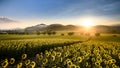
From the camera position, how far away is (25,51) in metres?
30.4

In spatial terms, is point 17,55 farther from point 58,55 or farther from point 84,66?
point 84,66

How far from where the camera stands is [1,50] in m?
28.8

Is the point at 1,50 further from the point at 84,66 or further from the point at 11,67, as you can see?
the point at 84,66

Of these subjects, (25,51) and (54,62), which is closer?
(54,62)

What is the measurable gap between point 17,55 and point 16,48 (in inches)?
40.0

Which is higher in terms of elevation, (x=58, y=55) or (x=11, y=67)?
(x=58, y=55)

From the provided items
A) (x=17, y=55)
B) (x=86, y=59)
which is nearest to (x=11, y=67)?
(x=17, y=55)

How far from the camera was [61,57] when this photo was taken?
19422 millimetres

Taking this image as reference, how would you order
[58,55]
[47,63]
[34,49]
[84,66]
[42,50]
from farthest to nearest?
[42,50]
[34,49]
[58,55]
[47,63]
[84,66]

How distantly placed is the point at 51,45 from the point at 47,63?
2067 centimetres

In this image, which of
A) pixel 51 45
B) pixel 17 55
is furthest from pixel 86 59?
pixel 51 45

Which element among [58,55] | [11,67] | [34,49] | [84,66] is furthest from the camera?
[34,49]

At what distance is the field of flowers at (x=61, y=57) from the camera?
55.4ft

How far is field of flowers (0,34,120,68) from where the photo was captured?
16.9 m
